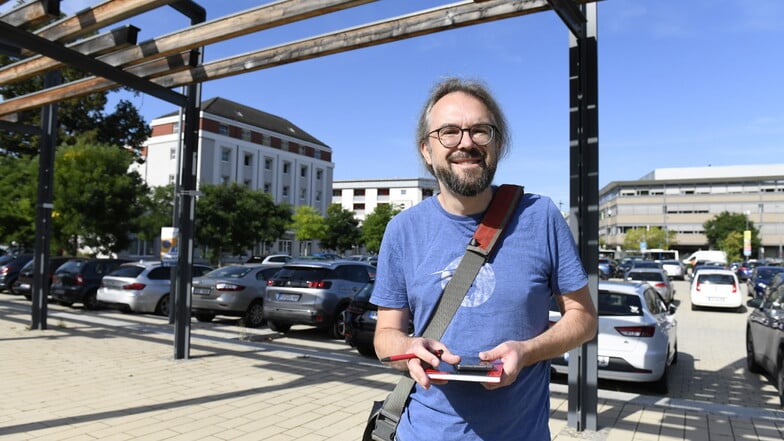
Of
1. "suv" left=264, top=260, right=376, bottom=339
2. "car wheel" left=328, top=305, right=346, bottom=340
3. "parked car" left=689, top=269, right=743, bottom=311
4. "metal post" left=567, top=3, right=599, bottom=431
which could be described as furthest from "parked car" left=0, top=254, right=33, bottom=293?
"parked car" left=689, top=269, right=743, bottom=311

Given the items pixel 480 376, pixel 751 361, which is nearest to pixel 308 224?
pixel 751 361

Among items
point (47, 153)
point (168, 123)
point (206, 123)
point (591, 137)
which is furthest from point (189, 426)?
point (168, 123)

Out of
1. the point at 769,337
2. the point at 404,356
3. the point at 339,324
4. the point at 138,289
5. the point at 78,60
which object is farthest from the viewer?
the point at 138,289

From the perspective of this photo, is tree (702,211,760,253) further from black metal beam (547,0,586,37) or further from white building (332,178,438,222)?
black metal beam (547,0,586,37)

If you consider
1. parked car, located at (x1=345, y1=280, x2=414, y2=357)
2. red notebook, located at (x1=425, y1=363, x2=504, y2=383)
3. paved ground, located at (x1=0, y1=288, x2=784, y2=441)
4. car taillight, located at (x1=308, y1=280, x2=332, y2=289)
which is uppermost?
red notebook, located at (x1=425, y1=363, x2=504, y2=383)

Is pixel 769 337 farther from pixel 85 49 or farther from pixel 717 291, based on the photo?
pixel 717 291

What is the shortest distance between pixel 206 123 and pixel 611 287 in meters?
55.4

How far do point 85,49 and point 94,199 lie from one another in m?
18.8

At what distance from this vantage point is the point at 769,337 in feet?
25.2

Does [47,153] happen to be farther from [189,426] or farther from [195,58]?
[189,426]

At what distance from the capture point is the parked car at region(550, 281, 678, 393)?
24.4ft

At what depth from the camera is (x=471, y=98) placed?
6.70ft

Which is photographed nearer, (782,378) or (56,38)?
(56,38)

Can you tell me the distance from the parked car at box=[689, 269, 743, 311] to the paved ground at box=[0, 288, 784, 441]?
36.4 feet
